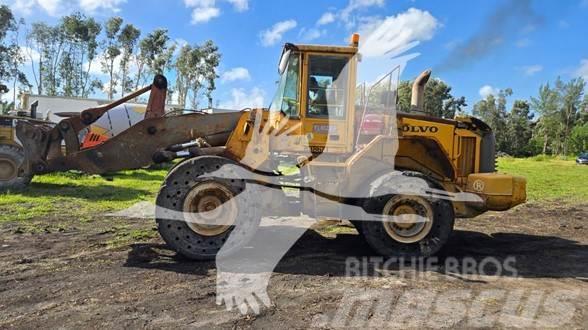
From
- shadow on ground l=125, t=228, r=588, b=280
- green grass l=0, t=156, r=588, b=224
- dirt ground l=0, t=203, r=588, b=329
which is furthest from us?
green grass l=0, t=156, r=588, b=224

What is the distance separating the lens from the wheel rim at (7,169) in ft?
42.0

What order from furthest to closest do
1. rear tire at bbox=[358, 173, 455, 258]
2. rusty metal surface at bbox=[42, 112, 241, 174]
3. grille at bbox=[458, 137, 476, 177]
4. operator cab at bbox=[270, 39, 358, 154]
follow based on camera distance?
grille at bbox=[458, 137, 476, 177], rusty metal surface at bbox=[42, 112, 241, 174], operator cab at bbox=[270, 39, 358, 154], rear tire at bbox=[358, 173, 455, 258]

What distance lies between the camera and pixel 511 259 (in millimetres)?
7227

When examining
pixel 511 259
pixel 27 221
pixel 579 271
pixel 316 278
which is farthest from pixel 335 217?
pixel 27 221

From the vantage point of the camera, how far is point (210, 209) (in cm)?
656

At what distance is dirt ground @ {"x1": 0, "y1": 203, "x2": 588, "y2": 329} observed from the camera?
15.3 ft

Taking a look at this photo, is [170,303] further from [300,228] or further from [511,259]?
[511,259]

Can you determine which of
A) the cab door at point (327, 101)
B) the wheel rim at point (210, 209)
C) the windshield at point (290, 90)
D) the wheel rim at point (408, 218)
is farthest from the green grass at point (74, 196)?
the wheel rim at point (408, 218)

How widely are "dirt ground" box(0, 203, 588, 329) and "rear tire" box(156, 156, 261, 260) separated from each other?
0.31 metres

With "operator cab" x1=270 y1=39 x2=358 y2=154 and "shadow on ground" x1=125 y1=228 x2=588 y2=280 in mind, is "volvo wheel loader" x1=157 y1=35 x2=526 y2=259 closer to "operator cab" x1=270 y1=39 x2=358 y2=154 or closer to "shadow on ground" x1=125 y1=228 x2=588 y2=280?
"operator cab" x1=270 y1=39 x2=358 y2=154

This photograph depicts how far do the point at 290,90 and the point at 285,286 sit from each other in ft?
9.45

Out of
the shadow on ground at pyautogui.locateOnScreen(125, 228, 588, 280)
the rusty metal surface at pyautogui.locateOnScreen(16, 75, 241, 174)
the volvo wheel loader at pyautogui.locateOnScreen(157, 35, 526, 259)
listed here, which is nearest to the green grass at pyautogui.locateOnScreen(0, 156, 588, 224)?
the rusty metal surface at pyautogui.locateOnScreen(16, 75, 241, 174)

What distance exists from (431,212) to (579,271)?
7.03 feet

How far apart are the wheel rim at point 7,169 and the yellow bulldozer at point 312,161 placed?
237 inches
